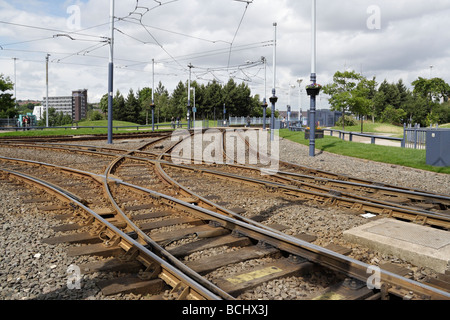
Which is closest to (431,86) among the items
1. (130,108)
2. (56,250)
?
(56,250)

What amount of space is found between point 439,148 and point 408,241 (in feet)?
33.9

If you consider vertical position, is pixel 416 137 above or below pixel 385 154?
above

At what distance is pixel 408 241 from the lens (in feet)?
16.3

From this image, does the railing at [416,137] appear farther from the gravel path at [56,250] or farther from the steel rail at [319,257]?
the steel rail at [319,257]

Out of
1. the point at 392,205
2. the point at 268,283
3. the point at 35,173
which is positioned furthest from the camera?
the point at 35,173

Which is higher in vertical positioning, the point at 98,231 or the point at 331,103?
the point at 331,103

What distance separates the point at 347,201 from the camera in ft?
24.9

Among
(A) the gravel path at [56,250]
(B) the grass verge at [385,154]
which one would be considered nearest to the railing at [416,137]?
(B) the grass verge at [385,154]

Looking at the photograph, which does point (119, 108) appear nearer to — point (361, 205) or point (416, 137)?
point (416, 137)

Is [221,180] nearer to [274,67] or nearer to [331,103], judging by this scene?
[274,67]

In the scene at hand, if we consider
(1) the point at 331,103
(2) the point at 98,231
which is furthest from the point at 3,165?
(1) the point at 331,103

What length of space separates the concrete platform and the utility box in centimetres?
922

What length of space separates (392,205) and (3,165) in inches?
491
